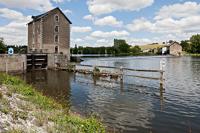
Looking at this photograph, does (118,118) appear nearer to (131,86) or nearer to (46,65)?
(131,86)

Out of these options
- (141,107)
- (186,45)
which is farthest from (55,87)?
(186,45)

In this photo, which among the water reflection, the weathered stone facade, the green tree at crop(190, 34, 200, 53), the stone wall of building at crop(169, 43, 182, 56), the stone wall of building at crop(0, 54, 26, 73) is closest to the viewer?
the water reflection

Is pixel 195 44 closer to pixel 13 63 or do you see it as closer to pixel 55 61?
pixel 55 61

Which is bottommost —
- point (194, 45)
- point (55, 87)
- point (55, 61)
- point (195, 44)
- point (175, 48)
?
point (55, 87)

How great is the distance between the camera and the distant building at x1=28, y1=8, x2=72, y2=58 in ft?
203

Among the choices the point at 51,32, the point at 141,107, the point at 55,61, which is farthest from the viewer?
the point at 51,32

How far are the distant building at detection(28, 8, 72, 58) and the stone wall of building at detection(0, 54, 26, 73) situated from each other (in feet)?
45.6

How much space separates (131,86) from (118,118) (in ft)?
47.7

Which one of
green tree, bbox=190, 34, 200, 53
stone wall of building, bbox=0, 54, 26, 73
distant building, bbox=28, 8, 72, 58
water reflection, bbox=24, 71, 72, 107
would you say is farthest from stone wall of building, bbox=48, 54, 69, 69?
green tree, bbox=190, 34, 200, 53

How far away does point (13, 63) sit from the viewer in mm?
46406

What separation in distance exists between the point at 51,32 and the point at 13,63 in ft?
60.7

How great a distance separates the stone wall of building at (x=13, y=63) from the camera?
45.2 m

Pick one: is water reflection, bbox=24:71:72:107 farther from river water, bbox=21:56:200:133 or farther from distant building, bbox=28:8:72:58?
distant building, bbox=28:8:72:58

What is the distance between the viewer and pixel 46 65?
54281 millimetres
